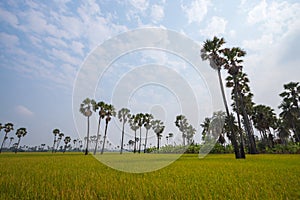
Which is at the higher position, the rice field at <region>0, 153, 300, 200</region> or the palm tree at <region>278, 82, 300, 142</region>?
the palm tree at <region>278, 82, 300, 142</region>

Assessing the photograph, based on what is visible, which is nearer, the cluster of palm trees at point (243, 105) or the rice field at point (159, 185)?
the rice field at point (159, 185)

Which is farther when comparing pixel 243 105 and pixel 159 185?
pixel 243 105

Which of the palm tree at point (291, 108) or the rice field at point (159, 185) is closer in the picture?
the rice field at point (159, 185)

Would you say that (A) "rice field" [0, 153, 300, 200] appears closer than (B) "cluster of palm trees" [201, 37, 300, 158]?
Yes

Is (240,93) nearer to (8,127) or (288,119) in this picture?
(288,119)

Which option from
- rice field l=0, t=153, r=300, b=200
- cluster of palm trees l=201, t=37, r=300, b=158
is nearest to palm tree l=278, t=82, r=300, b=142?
cluster of palm trees l=201, t=37, r=300, b=158

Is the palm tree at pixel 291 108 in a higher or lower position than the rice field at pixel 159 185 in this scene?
higher

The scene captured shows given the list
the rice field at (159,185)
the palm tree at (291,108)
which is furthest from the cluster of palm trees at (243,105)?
the rice field at (159,185)

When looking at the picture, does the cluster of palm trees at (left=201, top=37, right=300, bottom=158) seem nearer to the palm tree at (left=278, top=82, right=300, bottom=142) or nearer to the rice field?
the palm tree at (left=278, top=82, right=300, bottom=142)

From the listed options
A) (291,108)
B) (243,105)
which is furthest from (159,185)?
(291,108)

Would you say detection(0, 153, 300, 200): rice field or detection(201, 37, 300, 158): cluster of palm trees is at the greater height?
detection(201, 37, 300, 158): cluster of palm trees

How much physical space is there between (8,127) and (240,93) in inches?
3373

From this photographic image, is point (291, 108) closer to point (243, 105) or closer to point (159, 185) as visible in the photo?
point (243, 105)

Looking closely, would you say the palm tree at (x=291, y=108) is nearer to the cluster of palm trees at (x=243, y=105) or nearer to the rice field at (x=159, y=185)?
the cluster of palm trees at (x=243, y=105)
